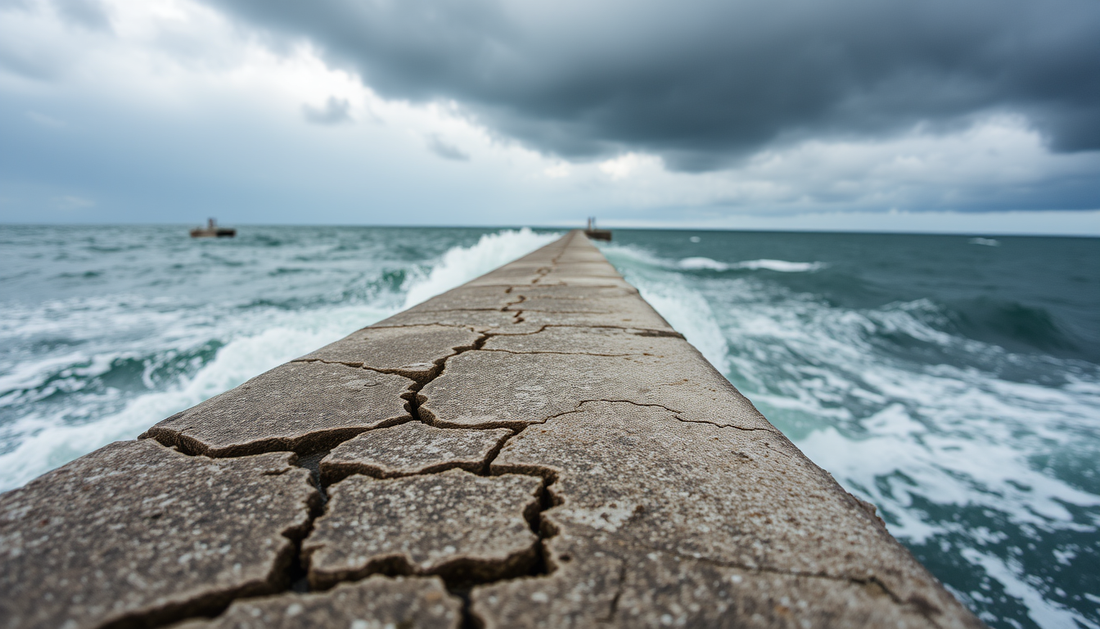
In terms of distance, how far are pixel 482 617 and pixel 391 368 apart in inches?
39.3

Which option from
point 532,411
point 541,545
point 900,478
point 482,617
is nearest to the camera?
point 482,617

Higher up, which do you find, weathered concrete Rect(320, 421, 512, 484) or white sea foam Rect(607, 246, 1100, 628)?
weathered concrete Rect(320, 421, 512, 484)

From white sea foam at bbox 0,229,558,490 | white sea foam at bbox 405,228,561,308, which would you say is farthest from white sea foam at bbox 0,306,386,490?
white sea foam at bbox 405,228,561,308

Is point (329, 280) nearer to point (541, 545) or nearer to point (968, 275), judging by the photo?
point (541, 545)

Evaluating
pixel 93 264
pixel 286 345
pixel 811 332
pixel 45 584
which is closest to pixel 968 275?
pixel 811 332

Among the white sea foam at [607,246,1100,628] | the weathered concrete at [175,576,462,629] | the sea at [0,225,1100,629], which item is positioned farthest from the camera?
the white sea foam at [607,246,1100,628]

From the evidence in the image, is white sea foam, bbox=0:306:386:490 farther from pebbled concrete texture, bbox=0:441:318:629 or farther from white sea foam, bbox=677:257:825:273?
white sea foam, bbox=677:257:825:273

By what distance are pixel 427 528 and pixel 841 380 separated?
203 inches

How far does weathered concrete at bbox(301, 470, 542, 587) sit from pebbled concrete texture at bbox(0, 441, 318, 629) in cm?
6

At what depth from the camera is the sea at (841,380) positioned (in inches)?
91.0

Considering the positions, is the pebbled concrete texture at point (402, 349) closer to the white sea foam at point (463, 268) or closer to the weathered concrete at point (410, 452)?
the weathered concrete at point (410, 452)

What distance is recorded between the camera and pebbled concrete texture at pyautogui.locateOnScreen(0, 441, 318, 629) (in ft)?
1.71

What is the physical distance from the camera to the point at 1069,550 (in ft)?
7.13

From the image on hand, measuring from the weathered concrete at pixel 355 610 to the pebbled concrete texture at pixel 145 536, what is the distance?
43mm
